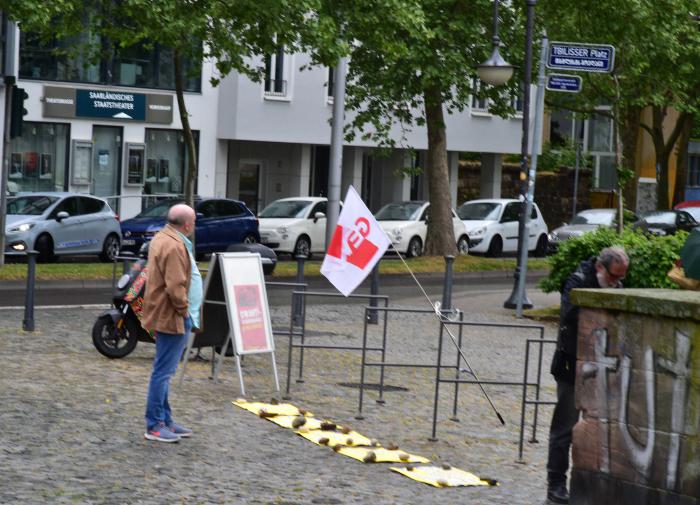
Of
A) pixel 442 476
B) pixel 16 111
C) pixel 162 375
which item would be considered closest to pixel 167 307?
pixel 162 375

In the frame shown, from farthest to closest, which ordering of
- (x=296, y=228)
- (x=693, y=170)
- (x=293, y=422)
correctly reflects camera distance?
(x=693, y=170) → (x=296, y=228) → (x=293, y=422)

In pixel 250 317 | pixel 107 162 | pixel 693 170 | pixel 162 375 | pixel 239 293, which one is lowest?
pixel 162 375

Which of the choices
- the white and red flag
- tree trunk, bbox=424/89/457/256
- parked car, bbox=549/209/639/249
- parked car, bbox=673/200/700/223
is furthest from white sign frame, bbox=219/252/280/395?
parked car, bbox=673/200/700/223

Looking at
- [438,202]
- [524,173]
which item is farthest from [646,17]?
[524,173]

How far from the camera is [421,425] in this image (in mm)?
11938

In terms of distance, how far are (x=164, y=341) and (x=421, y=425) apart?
2.38 meters

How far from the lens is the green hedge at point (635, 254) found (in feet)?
64.1

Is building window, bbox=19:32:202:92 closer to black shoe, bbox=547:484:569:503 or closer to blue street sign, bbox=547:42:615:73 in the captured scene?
blue street sign, bbox=547:42:615:73

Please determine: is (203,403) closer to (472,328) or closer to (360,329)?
(360,329)

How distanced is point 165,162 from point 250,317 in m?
30.6

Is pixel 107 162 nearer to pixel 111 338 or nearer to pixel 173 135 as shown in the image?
pixel 173 135

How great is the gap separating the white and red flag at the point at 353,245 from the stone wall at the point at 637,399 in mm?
4275

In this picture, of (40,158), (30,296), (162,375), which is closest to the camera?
Result: (162,375)

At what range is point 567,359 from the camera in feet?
30.3
